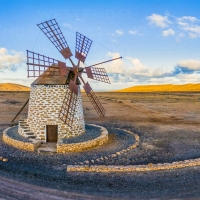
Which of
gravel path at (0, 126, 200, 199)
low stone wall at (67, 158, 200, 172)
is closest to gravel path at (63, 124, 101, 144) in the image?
gravel path at (0, 126, 200, 199)

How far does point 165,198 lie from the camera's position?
362 inches

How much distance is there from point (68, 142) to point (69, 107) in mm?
2261

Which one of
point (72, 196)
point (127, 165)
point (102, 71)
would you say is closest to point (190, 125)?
point (102, 71)

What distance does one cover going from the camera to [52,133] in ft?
53.4

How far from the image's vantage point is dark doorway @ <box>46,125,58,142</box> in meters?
16.2

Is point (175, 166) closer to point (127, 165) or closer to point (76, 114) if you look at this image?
point (127, 165)

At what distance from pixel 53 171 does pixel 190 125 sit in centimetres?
1681

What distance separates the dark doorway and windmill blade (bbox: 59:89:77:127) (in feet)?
2.84

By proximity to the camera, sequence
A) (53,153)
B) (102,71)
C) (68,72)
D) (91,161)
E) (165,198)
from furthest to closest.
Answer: (102,71)
(68,72)
(53,153)
(91,161)
(165,198)

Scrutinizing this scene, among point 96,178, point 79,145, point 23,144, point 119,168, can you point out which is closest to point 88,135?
point 79,145

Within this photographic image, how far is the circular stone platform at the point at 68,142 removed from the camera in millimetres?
14688

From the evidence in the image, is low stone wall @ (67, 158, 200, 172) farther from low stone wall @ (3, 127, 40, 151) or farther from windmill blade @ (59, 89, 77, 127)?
windmill blade @ (59, 89, 77, 127)

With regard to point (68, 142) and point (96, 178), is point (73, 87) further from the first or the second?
point (96, 178)

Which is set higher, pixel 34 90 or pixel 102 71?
pixel 102 71
